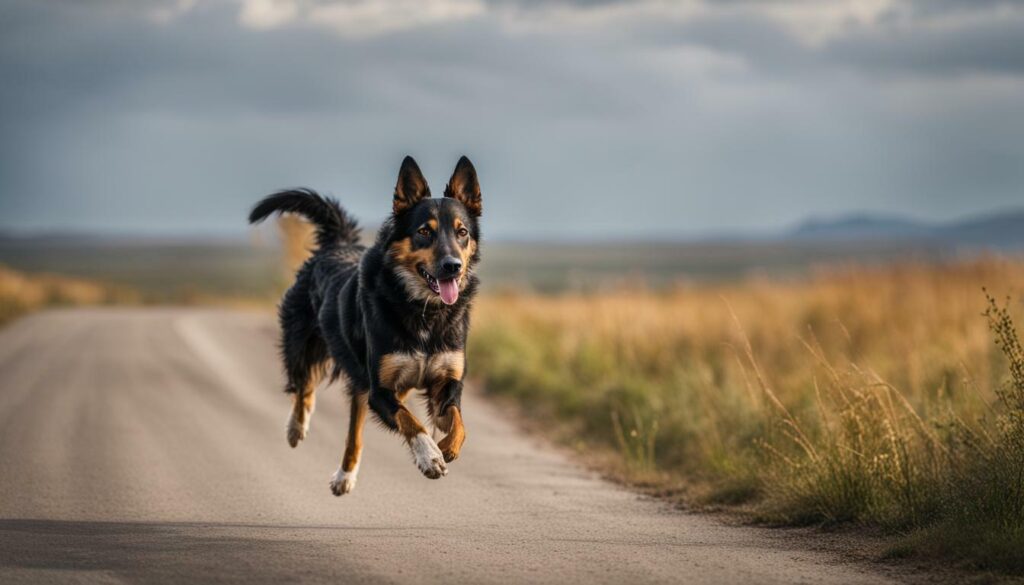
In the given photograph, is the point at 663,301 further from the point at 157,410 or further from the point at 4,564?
the point at 4,564

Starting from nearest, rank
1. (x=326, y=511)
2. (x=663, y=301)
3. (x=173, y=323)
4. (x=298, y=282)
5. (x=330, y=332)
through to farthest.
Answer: (x=326, y=511), (x=330, y=332), (x=298, y=282), (x=663, y=301), (x=173, y=323)

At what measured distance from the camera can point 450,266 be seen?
287 inches

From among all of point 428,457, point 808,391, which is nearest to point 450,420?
point 428,457

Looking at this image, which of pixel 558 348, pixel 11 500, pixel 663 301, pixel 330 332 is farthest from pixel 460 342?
pixel 663 301

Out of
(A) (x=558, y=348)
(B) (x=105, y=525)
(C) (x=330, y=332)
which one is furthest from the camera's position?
(A) (x=558, y=348)

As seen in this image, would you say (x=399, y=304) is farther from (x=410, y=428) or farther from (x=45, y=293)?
(x=45, y=293)

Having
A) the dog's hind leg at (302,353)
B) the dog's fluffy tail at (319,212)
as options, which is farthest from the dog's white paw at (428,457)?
the dog's fluffy tail at (319,212)

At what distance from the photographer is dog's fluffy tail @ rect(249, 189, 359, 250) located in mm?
10023

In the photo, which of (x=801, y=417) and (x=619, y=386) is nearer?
(x=801, y=417)

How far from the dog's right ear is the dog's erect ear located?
254 mm

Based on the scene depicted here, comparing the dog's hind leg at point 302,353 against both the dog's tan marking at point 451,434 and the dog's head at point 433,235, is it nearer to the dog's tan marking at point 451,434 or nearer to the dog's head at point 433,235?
the dog's head at point 433,235

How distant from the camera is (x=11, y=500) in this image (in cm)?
838

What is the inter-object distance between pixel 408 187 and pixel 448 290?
0.81m

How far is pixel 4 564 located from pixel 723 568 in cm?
403
